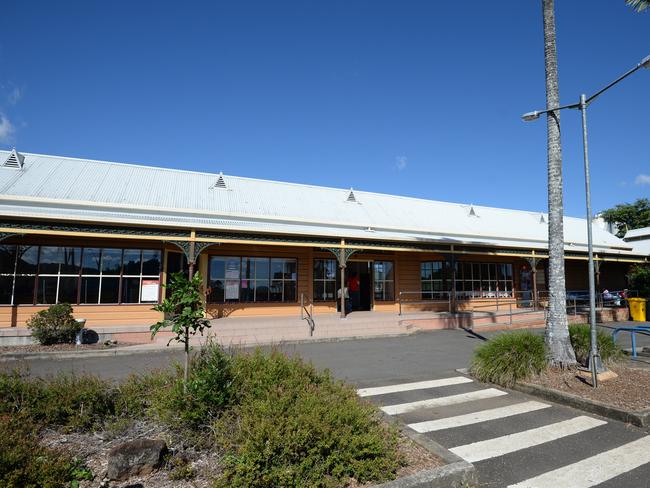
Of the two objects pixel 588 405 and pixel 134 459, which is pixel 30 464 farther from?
pixel 588 405

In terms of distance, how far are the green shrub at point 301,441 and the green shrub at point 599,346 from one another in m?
6.26

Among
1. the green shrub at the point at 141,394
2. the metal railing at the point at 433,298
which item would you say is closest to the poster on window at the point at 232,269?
the metal railing at the point at 433,298

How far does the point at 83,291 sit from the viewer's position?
13914 millimetres

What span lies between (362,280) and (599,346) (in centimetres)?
1178

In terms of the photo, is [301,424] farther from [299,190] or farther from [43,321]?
[299,190]

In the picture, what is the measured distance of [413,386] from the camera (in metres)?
7.68

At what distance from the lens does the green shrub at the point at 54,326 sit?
1152 centimetres

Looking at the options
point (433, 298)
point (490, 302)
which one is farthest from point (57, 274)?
point (490, 302)

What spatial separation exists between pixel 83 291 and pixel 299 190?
12028mm

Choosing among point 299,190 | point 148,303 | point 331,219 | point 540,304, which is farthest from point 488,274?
point 148,303

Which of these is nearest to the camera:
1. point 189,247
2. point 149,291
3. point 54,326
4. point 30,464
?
point 30,464

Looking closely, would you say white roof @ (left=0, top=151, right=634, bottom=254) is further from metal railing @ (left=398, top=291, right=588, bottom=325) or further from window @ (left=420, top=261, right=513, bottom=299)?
metal railing @ (left=398, top=291, right=588, bottom=325)

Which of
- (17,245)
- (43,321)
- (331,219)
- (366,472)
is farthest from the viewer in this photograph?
(331,219)

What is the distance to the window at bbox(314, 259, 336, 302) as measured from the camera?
A: 17812 mm
